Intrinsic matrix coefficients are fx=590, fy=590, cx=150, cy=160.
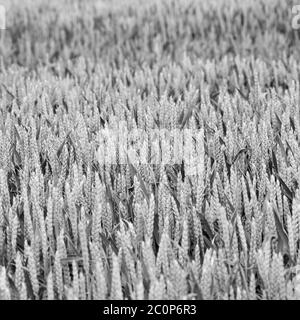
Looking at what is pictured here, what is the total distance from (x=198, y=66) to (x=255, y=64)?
37 centimetres

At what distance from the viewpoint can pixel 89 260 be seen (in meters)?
1.54

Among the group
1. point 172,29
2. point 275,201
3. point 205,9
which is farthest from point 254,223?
point 205,9

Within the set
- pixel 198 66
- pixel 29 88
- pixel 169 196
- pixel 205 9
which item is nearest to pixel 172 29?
pixel 205 9

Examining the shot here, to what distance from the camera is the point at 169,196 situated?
1.74 m

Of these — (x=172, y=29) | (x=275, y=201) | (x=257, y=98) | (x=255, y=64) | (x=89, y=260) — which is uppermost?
(x=172, y=29)

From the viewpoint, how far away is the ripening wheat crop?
57.8 inches

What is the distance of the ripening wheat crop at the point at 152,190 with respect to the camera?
147cm

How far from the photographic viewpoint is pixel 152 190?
1.99 meters

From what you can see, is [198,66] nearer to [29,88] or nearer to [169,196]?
[29,88]

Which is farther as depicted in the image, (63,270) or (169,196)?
(169,196)
